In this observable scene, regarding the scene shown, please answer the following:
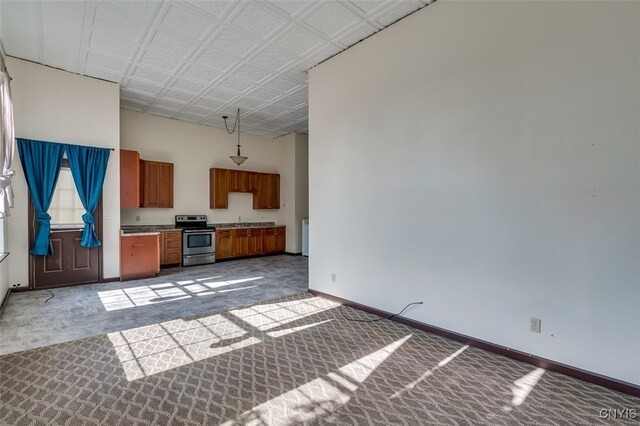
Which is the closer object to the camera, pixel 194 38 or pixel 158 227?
pixel 194 38

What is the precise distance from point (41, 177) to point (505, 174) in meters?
6.33

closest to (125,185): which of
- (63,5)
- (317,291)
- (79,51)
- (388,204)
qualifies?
(79,51)

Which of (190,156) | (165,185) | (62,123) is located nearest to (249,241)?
(165,185)

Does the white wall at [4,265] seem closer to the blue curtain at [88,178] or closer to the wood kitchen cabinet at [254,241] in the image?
the blue curtain at [88,178]

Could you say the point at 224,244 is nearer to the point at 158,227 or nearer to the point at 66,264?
the point at 158,227

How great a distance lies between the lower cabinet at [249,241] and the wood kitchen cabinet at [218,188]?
779 mm

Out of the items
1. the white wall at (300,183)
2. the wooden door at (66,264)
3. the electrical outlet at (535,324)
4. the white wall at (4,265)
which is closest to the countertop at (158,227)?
the wooden door at (66,264)

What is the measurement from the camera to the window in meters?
4.94

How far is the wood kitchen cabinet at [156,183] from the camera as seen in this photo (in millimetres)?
6615

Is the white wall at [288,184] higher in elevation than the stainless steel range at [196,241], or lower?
higher

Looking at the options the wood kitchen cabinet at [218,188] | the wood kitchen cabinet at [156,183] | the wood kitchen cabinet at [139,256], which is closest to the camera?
the wood kitchen cabinet at [139,256]

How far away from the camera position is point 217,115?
6.95m

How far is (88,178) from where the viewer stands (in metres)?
5.03

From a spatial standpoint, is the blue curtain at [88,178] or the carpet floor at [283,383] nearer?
the carpet floor at [283,383]
